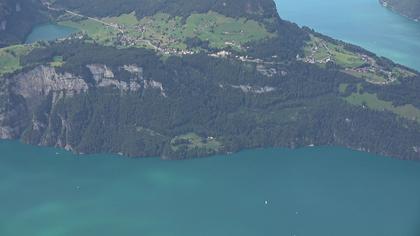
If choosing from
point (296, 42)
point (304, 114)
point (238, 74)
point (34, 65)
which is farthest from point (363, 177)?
point (34, 65)

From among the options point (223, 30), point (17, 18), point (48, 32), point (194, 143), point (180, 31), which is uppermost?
point (223, 30)

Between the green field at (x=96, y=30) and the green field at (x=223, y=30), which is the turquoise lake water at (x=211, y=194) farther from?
→ the green field at (x=96, y=30)

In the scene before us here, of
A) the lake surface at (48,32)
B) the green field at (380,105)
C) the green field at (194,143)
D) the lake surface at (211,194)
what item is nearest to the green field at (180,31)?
the lake surface at (48,32)

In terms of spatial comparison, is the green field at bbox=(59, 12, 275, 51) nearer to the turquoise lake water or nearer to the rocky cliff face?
the rocky cliff face

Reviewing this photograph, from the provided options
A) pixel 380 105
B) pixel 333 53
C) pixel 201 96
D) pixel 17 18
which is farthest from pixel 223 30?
pixel 17 18

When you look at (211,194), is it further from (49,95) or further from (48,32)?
(48,32)

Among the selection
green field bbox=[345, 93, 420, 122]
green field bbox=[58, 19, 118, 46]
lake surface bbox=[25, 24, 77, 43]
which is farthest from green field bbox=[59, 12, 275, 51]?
green field bbox=[345, 93, 420, 122]
